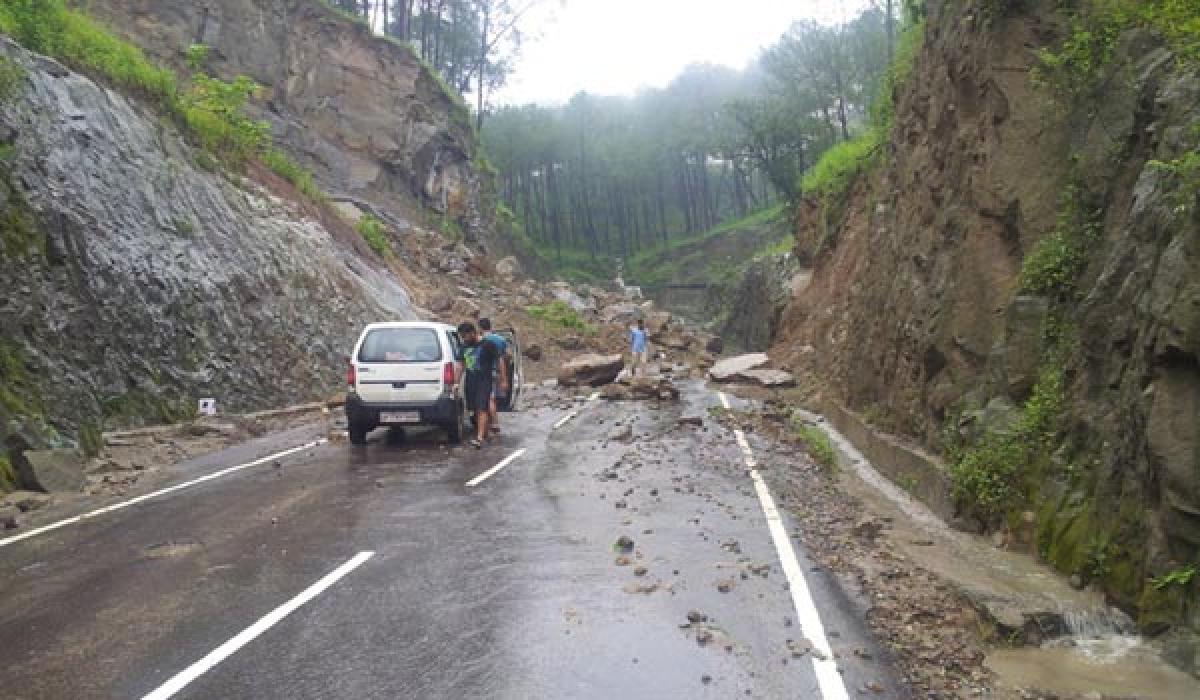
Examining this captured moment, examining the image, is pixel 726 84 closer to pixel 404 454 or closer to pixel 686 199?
pixel 686 199

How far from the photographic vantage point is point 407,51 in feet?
145

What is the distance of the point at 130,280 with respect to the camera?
14.9m

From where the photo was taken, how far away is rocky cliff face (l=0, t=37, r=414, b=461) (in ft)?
40.4

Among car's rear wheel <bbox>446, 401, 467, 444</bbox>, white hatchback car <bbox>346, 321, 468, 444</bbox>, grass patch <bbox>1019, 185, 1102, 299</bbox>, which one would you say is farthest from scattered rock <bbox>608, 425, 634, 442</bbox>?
grass patch <bbox>1019, 185, 1102, 299</bbox>

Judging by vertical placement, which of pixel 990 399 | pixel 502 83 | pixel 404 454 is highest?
pixel 502 83

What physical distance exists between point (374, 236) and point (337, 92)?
444 inches

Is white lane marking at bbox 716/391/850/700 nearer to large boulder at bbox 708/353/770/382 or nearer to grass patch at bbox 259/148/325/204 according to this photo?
large boulder at bbox 708/353/770/382

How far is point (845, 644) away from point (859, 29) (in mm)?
49103

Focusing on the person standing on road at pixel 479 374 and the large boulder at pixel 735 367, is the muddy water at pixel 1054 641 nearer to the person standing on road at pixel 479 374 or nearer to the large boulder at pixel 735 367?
the person standing on road at pixel 479 374

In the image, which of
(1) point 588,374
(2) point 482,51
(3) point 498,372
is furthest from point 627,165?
(3) point 498,372

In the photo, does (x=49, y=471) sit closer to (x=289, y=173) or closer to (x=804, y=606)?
(x=804, y=606)

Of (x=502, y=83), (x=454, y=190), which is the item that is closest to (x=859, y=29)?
(x=454, y=190)

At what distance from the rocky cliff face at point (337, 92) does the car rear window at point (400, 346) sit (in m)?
23.2

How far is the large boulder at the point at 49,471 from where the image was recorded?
10.1m
